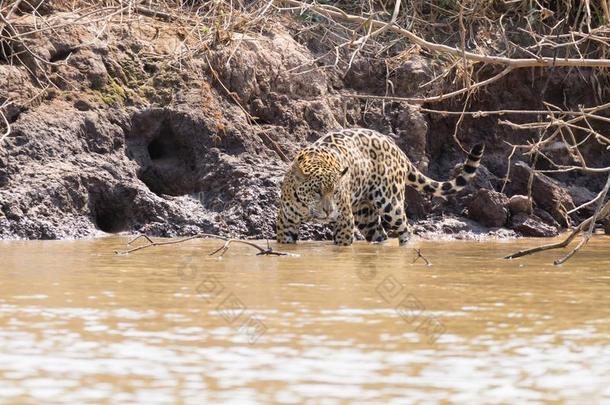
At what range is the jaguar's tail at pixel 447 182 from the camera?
470 inches

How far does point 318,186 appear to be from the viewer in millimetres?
10680

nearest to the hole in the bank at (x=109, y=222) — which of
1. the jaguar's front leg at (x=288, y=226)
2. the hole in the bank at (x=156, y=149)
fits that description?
the hole in the bank at (x=156, y=149)

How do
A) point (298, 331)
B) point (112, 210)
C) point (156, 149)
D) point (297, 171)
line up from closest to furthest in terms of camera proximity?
1. point (298, 331)
2. point (297, 171)
3. point (112, 210)
4. point (156, 149)

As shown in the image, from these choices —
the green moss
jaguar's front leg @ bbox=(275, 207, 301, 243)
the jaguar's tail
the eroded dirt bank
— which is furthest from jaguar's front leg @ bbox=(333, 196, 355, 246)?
the green moss

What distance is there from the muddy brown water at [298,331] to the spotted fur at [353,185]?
7.04 feet

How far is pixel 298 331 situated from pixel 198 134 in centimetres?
656

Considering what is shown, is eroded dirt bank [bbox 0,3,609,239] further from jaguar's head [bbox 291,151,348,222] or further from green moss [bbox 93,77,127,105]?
jaguar's head [bbox 291,151,348,222]

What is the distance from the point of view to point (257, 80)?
499 inches

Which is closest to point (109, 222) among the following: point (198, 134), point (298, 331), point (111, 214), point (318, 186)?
point (111, 214)

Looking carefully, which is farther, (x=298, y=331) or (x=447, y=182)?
(x=447, y=182)

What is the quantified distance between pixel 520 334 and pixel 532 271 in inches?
106

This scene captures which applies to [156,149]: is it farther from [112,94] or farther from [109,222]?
[109,222]

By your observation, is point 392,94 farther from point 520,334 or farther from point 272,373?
point 272,373

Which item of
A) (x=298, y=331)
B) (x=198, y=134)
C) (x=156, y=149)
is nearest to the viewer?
(x=298, y=331)
